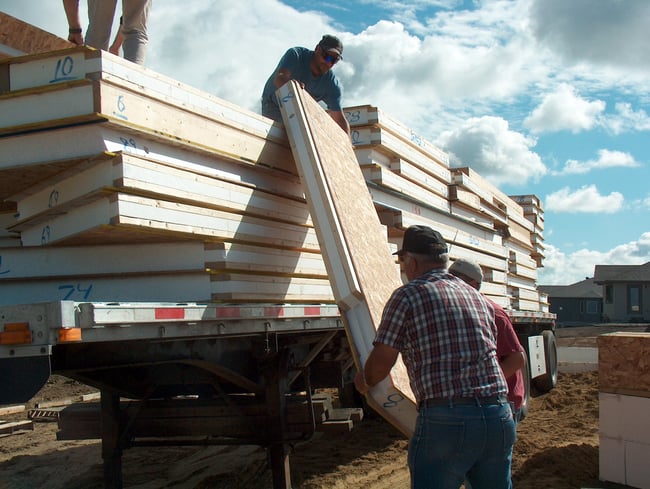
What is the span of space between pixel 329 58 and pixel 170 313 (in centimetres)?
326

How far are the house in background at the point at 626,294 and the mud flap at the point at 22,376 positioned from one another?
47.2 m

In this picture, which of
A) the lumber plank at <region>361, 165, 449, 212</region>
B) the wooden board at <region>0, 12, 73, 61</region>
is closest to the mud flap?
the wooden board at <region>0, 12, 73, 61</region>

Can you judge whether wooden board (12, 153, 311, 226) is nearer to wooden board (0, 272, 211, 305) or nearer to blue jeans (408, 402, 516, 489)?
wooden board (0, 272, 211, 305)

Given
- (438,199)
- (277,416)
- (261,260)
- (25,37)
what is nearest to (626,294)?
(438,199)

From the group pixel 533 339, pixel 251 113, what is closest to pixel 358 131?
pixel 251 113

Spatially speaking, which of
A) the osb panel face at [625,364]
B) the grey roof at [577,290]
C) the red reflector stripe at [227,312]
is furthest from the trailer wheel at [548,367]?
the grey roof at [577,290]

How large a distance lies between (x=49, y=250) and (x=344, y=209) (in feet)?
6.30

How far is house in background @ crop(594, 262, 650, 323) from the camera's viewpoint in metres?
46.7

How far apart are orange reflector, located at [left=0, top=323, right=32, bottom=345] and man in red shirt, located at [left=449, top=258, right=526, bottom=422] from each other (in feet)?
7.69

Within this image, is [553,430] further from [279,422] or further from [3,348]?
[3,348]

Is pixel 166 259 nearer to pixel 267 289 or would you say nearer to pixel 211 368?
pixel 267 289

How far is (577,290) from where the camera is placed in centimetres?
5584

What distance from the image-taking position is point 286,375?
5.60 metres

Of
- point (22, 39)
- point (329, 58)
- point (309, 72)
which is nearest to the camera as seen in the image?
point (22, 39)
